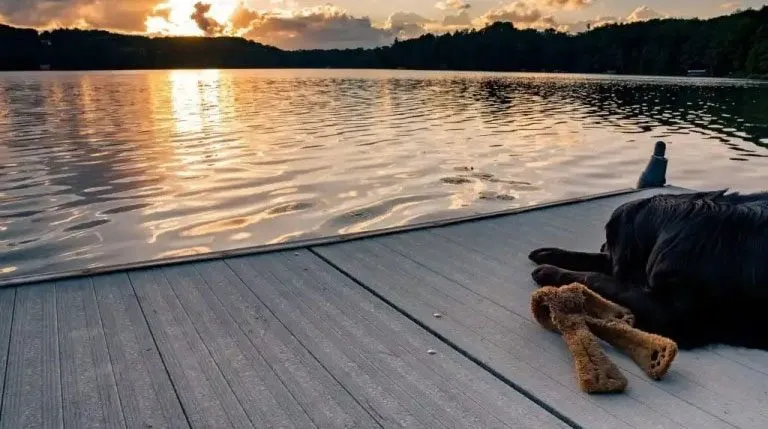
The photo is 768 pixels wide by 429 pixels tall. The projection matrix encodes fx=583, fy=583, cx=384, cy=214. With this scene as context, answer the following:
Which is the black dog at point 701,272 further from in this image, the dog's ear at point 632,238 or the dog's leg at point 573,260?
the dog's leg at point 573,260

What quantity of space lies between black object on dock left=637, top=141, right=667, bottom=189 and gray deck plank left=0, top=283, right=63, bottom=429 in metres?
7.60

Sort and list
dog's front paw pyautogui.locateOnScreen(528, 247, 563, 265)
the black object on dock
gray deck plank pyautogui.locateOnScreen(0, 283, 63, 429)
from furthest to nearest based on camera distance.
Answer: the black object on dock < dog's front paw pyautogui.locateOnScreen(528, 247, 563, 265) < gray deck plank pyautogui.locateOnScreen(0, 283, 63, 429)

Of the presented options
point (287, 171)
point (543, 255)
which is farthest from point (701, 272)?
point (287, 171)

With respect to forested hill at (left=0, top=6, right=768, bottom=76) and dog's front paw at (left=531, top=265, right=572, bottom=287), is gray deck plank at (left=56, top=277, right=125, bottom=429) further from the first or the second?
forested hill at (left=0, top=6, right=768, bottom=76)

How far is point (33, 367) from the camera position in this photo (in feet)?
9.18

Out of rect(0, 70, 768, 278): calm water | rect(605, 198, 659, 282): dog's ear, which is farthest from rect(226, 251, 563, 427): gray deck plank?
rect(0, 70, 768, 278): calm water

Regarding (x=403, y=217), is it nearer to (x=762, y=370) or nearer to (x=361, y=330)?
(x=361, y=330)

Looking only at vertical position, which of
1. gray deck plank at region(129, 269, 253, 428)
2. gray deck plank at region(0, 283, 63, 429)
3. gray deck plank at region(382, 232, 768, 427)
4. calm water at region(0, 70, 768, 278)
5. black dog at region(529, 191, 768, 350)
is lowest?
calm water at region(0, 70, 768, 278)

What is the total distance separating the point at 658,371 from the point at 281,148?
42.0ft

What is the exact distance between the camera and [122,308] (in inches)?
138

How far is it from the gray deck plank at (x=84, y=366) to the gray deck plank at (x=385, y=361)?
3.11 feet

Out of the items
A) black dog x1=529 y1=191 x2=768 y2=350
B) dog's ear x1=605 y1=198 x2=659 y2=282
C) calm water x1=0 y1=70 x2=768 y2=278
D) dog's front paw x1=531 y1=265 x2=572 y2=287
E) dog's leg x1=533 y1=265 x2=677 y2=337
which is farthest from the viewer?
calm water x1=0 y1=70 x2=768 y2=278

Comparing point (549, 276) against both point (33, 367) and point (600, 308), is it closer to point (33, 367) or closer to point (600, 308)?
point (600, 308)

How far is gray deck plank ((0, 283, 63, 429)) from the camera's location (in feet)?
7.88
